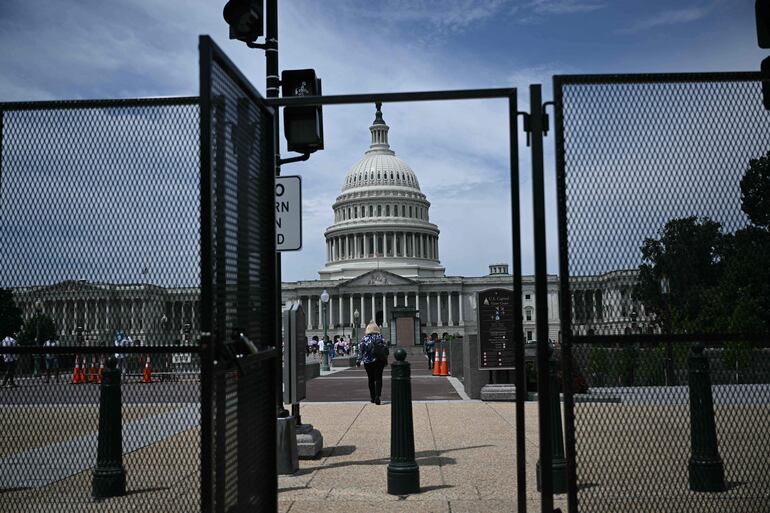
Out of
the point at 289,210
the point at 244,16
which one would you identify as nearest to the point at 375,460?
the point at 289,210

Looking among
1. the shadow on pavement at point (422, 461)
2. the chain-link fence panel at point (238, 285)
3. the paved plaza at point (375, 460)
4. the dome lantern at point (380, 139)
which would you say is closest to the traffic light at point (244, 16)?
the chain-link fence panel at point (238, 285)

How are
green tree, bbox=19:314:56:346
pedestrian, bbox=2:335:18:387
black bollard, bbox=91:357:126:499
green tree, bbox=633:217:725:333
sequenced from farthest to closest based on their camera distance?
1. black bollard, bbox=91:357:126:499
2. pedestrian, bbox=2:335:18:387
3. green tree, bbox=19:314:56:346
4. green tree, bbox=633:217:725:333

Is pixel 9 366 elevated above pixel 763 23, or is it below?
below

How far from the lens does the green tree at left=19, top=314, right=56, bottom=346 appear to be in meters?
5.17

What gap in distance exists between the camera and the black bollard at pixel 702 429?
6.87 m

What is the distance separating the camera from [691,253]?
4805 millimetres

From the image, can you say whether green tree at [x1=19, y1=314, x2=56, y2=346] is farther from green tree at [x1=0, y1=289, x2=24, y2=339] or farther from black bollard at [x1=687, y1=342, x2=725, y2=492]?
black bollard at [x1=687, y1=342, x2=725, y2=492]

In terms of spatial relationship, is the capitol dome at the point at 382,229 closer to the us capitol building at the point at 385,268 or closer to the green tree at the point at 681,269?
the us capitol building at the point at 385,268

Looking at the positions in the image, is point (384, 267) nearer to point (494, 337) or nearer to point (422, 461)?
point (494, 337)

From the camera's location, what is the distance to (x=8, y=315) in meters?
5.36

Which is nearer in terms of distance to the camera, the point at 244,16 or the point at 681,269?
the point at 681,269

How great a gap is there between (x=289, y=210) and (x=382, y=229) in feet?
424

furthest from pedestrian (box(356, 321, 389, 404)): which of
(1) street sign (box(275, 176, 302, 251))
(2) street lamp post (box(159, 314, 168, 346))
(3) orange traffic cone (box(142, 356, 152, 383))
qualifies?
(2) street lamp post (box(159, 314, 168, 346))

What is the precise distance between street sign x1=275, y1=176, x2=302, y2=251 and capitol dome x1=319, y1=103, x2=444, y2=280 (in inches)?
5056
